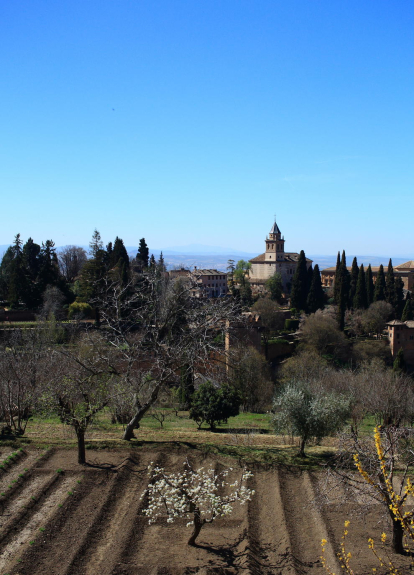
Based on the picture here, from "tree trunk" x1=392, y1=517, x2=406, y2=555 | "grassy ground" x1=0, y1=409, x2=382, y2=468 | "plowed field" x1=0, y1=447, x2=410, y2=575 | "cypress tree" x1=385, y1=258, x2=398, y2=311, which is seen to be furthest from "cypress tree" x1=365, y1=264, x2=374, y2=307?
"tree trunk" x1=392, y1=517, x2=406, y2=555

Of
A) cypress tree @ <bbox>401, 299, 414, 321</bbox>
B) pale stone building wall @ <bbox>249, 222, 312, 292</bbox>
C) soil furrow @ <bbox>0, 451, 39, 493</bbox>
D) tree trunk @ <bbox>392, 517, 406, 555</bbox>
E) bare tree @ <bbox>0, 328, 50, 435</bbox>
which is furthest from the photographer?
pale stone building wall @ <bbox>249, 222, 312, 292</bbox>

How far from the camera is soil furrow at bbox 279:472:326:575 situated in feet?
26.2

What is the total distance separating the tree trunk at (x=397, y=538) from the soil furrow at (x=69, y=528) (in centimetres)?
527

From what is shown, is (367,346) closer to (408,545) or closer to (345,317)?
(345,317)

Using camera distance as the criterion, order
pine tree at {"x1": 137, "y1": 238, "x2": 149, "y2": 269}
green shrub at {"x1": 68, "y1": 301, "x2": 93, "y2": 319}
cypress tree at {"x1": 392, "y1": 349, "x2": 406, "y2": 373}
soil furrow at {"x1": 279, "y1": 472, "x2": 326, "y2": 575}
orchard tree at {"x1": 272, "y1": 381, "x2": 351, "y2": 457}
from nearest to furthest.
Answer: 1. soil furrow at {"x1": 279, "y1": 472, "x2": 326, "y2": 575}
2. orchard tree at {"x1": 272, "y1": 381, "x2": 351, "y2": 457}
3. cypress tree at {"x1": 392, "y1": 349, "x2": 406, "y2": 373}
4. green shrub at {"x1": 68, "y1": 301, "x2": 93, "y2": 319}
5. pine tree at {"x1": 137, "y1": 238, "x2": 149, "y2": 269}

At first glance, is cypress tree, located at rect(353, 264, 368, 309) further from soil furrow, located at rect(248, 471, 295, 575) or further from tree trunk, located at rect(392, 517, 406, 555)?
tree trunk, located at rect(392, 517, 406, 555)

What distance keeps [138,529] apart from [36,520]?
1.96 m

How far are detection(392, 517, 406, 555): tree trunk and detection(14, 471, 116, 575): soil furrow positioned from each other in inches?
208

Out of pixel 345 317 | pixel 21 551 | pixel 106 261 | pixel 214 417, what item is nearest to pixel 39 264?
pixel 106 261

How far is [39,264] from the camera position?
149ft

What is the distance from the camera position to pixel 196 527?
8188 mm

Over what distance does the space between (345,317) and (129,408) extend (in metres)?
34.5

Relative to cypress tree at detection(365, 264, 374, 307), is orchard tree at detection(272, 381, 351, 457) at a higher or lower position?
lower

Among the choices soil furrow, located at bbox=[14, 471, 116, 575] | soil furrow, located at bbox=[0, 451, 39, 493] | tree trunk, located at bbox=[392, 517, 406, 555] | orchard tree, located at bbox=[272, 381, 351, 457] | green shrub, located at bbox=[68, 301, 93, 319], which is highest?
green shrub, located at bbox=[68, 301, 93, 319]
